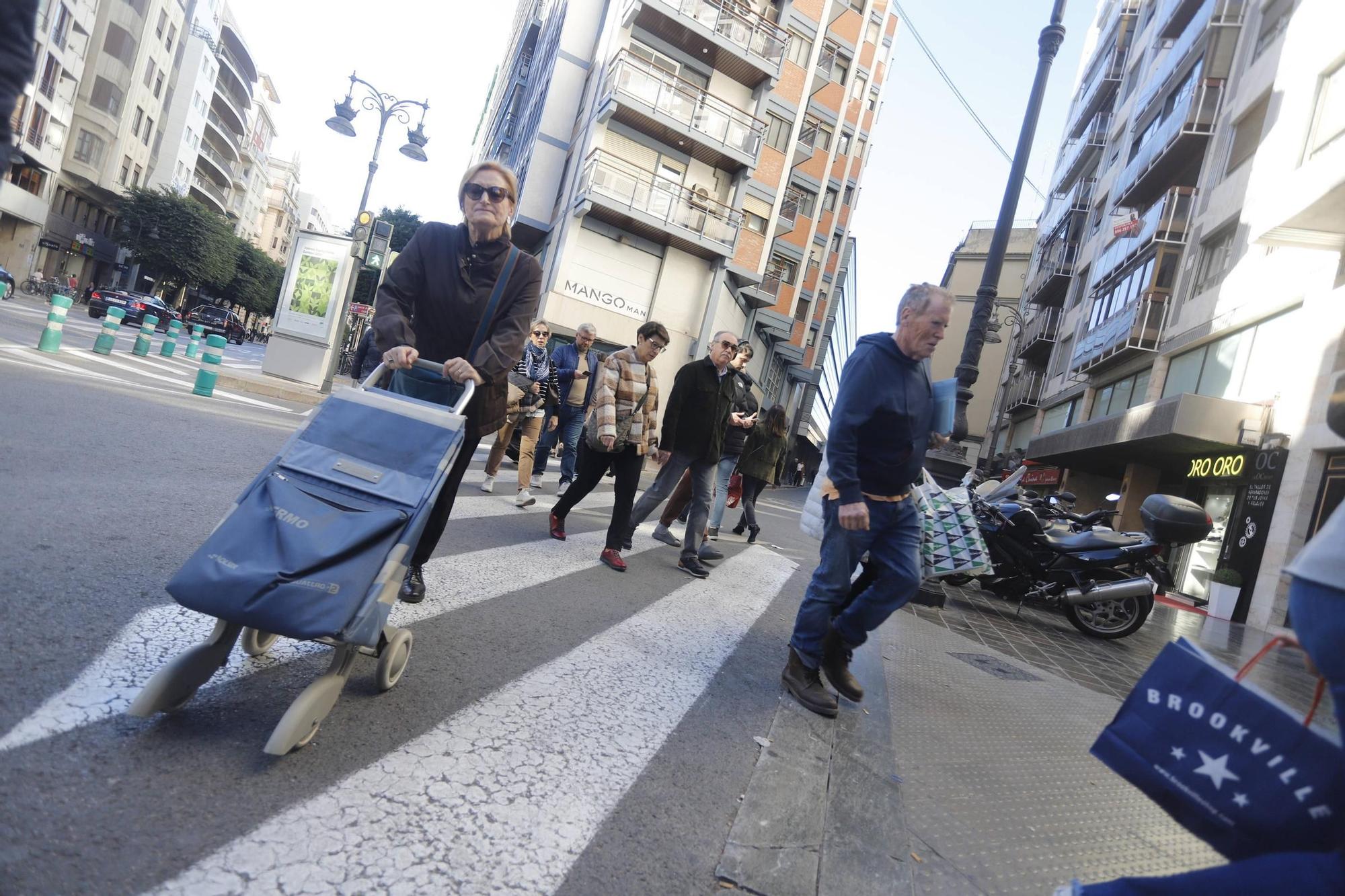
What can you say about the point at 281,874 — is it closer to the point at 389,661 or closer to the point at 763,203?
the point at 389,661

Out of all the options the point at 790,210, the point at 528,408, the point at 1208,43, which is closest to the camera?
the point at 528,408

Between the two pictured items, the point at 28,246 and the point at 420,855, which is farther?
the point at 28,246

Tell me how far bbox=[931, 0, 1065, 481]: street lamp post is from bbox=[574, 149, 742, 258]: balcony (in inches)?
644

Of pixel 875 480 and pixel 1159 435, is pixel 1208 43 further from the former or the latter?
pixel 875 480

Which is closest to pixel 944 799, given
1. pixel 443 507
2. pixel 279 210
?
pixel 443 507

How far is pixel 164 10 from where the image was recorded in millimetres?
55562

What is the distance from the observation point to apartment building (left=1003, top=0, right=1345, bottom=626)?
47.1ft

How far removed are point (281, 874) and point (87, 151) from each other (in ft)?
207

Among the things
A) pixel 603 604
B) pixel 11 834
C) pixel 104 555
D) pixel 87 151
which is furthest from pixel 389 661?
pixel 87 151

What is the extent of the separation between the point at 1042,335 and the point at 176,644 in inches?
1583

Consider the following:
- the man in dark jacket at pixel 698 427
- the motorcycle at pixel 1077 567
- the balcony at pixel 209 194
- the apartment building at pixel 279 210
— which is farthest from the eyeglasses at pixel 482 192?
the apartment building at pixel 279 210

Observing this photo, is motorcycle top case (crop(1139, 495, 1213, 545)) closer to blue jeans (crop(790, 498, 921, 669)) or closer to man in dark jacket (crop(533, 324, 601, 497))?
blue jeans (crop(790, 498, 921, 669))

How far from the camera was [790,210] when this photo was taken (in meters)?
36.6

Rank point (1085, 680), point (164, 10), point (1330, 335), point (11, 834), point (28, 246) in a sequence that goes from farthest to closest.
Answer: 1. point (164, 10)
2. point (28, 246)
3. point (1330, 335)
4. point (1085, 680)
5. point (11, 834)
